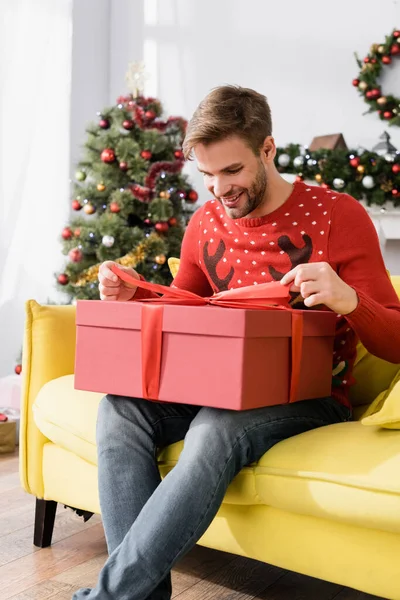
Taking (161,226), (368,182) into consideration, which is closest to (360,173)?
(368,182)

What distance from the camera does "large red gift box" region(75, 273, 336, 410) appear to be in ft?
4.28

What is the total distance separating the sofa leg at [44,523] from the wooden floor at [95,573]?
0.07ft

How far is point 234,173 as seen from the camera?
1.58 m

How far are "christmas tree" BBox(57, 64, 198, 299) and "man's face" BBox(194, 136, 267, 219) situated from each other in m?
1.73

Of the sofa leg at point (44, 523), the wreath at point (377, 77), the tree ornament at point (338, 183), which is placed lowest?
the sofa leg at point (44, 523)

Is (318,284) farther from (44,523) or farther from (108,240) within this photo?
(108,240)

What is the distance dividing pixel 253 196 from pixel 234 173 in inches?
2.6

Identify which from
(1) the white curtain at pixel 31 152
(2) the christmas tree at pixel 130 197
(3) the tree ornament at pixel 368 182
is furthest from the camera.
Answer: (1) the white curtain at pixel 31 152

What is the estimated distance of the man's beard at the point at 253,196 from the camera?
1.60 meters

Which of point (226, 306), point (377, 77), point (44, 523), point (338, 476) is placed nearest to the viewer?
point (338, 476)

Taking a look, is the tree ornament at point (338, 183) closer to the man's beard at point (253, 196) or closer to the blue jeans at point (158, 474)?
the man's beard at point (253, 196)

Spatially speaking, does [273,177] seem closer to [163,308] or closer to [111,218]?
[163,308]

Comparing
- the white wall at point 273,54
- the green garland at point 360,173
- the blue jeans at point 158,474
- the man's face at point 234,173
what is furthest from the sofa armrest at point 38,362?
the white wall at point 273,54

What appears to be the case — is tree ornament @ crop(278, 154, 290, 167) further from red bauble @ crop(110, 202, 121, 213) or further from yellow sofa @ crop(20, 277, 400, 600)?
yellow sofa @ crop(20, 277, 400, 600)
